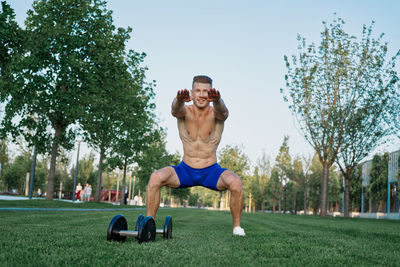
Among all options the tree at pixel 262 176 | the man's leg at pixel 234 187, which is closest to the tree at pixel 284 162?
the tree at pixel 262 176

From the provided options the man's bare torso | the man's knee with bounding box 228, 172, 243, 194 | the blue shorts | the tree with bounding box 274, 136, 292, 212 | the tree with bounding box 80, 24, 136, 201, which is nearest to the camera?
the man's knee with bounding box 228, 172, 243, 194

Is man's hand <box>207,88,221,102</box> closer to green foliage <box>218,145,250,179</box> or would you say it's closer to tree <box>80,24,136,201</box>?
tree <box>80,24,136,201</box>

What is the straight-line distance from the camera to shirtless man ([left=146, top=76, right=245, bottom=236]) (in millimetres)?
4945

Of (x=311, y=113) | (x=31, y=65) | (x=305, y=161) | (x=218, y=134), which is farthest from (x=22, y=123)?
(x=305, y=161)

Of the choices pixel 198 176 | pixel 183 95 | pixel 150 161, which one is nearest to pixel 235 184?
pixel 198 176

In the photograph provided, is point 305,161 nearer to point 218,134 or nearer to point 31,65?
point 31,65

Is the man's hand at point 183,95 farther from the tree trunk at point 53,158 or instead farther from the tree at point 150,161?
the tree at point 150,161

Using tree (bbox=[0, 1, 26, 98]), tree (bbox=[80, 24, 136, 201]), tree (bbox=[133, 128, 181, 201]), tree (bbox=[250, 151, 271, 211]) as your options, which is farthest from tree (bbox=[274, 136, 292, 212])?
tree (bbox=[0, 1, 26, 98])

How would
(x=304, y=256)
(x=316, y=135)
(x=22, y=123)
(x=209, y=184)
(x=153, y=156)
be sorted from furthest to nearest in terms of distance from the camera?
1. (x=153, y=156)
2. (x=316, y=135)
3. (x=22, y=123)
4. (x=209, y=184)
5. (x=304, y=256)

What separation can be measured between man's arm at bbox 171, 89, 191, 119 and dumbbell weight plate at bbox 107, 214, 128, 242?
1680 mm

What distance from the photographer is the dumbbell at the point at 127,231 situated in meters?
3.60

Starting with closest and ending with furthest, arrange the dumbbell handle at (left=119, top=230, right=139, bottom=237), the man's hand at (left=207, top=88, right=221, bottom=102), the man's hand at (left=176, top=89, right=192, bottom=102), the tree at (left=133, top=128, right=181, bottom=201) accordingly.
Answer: the dumbbell handle at (left=119, top=230, right=139, bottom=237) → the man's hand at (left=207, top=88, right=221, bottom=102) → the man's hand at (left=176, top=89, right=192, bottom=102) → the tree at (left=133, top=128, right=181, bottom=201)

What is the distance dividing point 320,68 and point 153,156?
17768 mm

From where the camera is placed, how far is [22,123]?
733 inches
